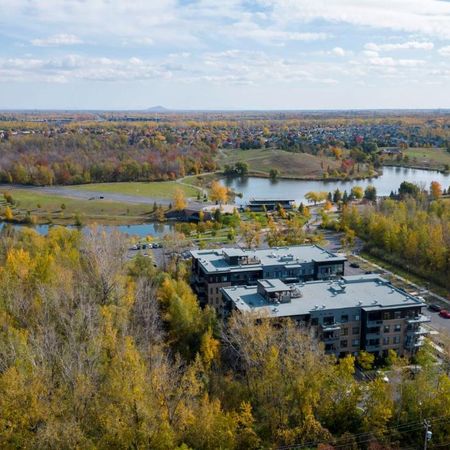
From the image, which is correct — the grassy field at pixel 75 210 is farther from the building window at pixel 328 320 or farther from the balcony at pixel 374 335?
the balcony at pixel 374 335


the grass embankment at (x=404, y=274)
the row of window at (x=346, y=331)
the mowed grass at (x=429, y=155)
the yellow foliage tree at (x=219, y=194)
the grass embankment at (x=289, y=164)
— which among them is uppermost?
the mowed grass at (x=429, y=155)

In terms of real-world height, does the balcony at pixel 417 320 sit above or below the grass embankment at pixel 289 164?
below

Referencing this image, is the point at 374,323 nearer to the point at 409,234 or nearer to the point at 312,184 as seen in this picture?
the point at 409,234

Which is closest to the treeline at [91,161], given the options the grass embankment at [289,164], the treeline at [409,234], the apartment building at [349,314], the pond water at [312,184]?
the grass embankment at [289,164]

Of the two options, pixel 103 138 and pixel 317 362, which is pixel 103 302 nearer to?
pixel 317 362

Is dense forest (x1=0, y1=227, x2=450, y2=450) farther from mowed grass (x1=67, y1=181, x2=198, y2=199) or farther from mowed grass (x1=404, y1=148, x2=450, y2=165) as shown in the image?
mowed grass (x1=404, y1=148, x2=450, y2=165)

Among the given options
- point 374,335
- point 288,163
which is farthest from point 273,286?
point 288,163
